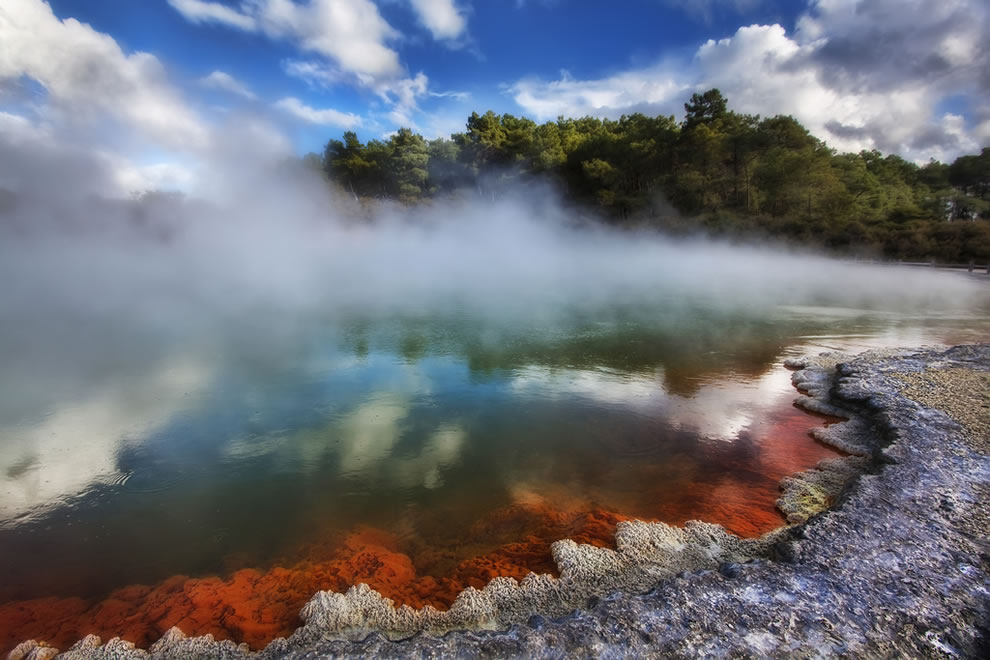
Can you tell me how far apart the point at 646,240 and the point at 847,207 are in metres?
11.1

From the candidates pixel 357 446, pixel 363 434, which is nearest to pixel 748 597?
pixel 357 446

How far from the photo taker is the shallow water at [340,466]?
10.4ft

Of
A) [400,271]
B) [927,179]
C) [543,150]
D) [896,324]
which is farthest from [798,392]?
[927,179]

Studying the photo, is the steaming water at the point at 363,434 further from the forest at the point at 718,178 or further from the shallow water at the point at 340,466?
the forest at the point at 718,178

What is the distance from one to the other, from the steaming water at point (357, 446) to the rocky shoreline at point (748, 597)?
1.79 ft

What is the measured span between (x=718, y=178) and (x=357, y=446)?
3059 centimetres

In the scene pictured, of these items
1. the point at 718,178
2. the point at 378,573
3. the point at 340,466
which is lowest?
the point at 378,573

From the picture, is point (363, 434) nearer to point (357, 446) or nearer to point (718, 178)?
point (357, 446)

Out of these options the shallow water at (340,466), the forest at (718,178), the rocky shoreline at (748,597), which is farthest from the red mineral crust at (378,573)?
the forest at (718,178)

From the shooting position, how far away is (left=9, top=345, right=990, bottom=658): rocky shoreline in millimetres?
2273

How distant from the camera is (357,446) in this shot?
5.02m

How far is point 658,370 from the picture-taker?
A: 7.48 m

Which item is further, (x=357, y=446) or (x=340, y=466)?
(x=357, y=446)

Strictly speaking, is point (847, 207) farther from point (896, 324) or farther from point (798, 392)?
point (798, 392)
